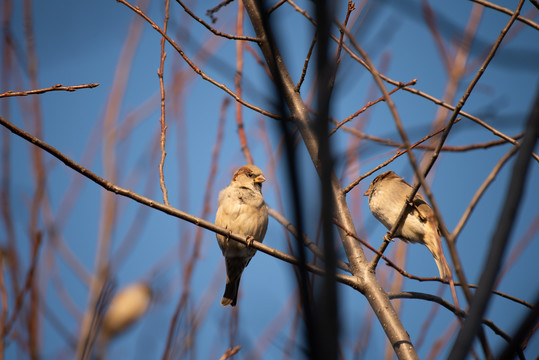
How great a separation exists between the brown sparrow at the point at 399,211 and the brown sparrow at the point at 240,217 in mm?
1269

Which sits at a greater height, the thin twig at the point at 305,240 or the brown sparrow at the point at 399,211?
the brown sparrow at the point at 399,211

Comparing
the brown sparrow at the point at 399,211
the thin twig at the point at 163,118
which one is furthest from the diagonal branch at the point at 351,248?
the brown sparrow at the point at 399,211

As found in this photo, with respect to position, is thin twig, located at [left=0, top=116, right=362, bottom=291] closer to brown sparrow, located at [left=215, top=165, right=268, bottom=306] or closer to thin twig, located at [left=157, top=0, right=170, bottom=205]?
thin twig, located at [left=157, top=0, right=170, bottom=205]

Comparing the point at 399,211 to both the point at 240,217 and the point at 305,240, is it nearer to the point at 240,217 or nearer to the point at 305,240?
the point at 240,217

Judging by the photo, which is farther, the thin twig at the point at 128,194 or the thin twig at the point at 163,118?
the thin twig at the point at 163,118

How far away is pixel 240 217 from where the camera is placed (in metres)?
3.82

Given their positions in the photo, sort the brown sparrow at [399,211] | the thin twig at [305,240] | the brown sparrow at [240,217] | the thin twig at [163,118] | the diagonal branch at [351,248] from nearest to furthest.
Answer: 1. the thin twig at [305,240]
2. the diagonal branch at [351,248]
3. the thin twig at [163,118]
4. the brown sparrow at [240,217]
5. the brown sparrow at [399,211]

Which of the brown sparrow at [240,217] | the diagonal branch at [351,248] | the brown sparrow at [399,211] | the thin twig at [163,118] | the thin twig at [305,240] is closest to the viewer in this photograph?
the thin twig at [305,240]

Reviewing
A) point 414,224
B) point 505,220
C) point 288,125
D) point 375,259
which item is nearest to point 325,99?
point 288,125

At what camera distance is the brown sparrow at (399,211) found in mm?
4133

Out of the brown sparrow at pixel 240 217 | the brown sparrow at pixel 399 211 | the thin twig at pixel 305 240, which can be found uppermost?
the brown sparrow at pixel 399 211

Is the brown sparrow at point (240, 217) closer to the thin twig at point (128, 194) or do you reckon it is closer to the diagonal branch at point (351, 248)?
the thin twig at point (128, 194)

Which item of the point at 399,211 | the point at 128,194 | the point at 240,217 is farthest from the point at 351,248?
the point at 399,211

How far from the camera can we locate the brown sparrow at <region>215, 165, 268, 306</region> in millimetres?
3824
